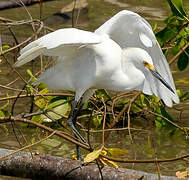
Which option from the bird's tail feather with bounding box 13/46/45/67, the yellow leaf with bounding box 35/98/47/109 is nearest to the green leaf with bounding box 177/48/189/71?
the yellow leaf with bounding box 35/98/47/109

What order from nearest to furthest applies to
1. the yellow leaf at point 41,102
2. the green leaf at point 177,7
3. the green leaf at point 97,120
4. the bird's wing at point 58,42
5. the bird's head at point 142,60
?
the bird's wing at point 58,42 → the bird's head at point 142,60 → the green leaf at point 177,7 → the yellow leaf at point 41,102 → the green leaf at point 97,120

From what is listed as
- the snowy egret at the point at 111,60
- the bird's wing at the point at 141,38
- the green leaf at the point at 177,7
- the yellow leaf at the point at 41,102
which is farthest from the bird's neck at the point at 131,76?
the yellow leaf at the point at 41,102

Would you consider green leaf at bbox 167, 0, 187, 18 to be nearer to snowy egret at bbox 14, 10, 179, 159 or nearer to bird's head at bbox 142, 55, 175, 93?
snowy egret at bbox 14, 10, 179, 159

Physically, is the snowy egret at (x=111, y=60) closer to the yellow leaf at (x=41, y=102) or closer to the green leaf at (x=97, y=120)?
the yellow leaf at (x=41, y=102)

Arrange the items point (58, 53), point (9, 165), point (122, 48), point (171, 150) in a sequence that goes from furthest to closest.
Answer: point (171, 150) < point (122, 48) < point (58, 53) < point (9, 165)

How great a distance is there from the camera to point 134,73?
3.34 m

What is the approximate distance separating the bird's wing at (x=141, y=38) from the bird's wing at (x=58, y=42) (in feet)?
0.65

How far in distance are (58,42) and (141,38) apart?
468mm

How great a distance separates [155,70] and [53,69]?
1.83ft

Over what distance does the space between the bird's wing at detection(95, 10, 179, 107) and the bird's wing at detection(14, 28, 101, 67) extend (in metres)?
0.20

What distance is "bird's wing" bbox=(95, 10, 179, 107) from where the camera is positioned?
3172 millimetres

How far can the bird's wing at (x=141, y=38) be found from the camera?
3.17 metres

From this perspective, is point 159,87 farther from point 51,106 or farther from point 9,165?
point 9,165

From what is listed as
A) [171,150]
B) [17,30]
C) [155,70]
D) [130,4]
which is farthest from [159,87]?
[130,4]
